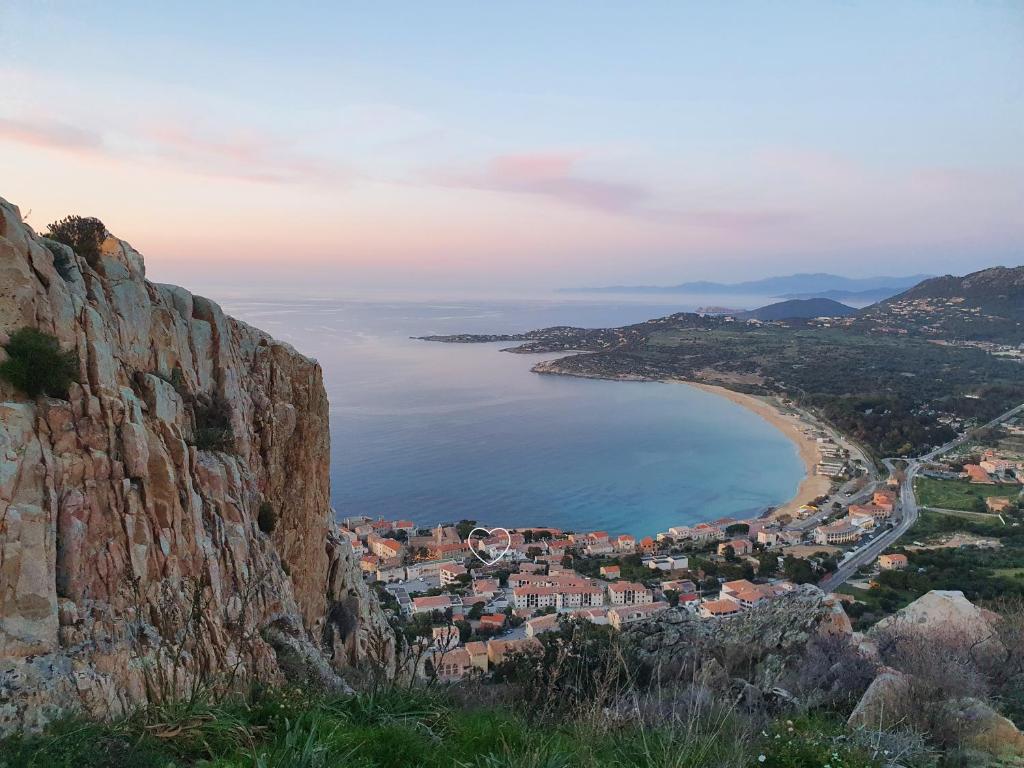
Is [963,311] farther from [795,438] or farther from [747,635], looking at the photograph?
[747,635]

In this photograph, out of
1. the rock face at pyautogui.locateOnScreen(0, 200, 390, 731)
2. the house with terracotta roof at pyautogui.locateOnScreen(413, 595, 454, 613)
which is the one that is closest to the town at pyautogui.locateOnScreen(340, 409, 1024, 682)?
the house with terracotta roof at pyautogui.locateOnScreen(413, 595, 454, 613)

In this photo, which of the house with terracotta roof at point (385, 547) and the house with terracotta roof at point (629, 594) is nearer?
the house with terracotta roof at point (629, 594)

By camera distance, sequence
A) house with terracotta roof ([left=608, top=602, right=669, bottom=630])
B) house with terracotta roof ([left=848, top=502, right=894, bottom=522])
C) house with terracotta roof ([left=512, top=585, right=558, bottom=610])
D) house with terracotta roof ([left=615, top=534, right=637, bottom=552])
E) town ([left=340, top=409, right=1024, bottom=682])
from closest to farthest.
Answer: house with terracotta roof ([left=608, top=602, right=669, bottom=630]) < town ([left=340, top=409, right=1024, bottom=682]) < house with terracotta roof ([left=512, top=585, right=558, bottom=610]) < house with terracotta roof ([left=615, top=534, right=637, bottom=552]) < house with terracotta roof ([left=848, top=502, right=894, bottom=522])

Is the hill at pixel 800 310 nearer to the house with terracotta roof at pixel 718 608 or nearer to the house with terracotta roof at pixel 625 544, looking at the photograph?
the house with terracotta roof at pixel 625 544

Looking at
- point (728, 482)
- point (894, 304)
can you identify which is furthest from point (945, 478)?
point (894, 304)

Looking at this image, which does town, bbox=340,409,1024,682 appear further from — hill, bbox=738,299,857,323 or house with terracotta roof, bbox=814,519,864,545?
hill, bbox=738,299,857,323

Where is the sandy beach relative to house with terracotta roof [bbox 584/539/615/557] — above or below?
above

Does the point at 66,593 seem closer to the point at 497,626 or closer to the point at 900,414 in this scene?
the point at 497,626

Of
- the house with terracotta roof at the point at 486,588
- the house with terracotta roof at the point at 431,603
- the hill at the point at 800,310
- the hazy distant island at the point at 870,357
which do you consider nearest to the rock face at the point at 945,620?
the house with terracotta roof at the point at 431,603

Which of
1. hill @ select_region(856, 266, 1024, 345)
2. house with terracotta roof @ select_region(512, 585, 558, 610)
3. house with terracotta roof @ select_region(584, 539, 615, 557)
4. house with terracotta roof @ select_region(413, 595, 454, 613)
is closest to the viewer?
house with terracotta roof @ select_region(413, 595, 454, 613)
